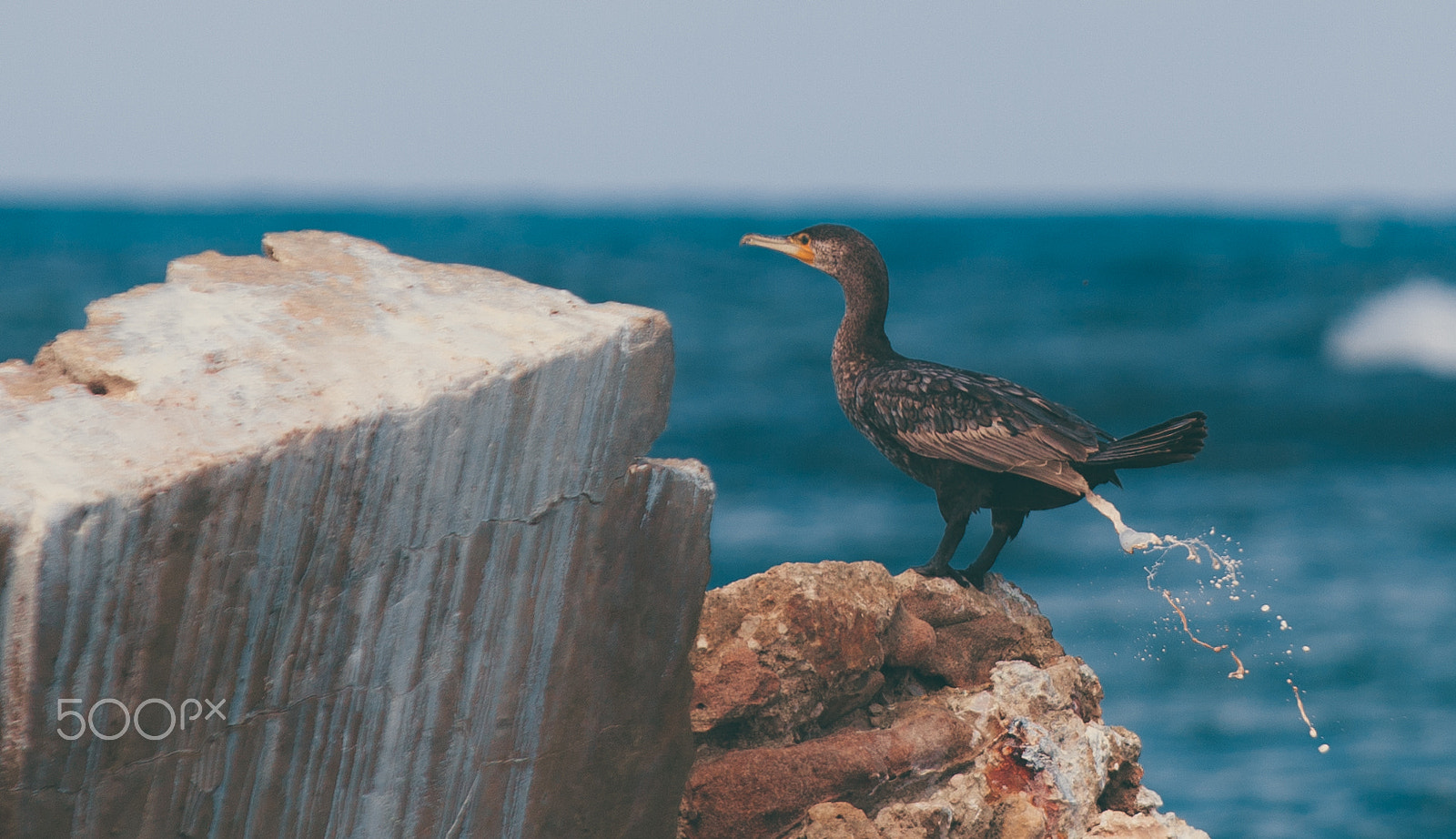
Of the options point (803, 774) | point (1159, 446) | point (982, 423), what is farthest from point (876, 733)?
point (1159, 446)

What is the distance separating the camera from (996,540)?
4680 mm

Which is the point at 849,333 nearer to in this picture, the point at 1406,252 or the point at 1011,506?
the point at 1011,506

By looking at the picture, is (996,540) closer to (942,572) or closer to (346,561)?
(942,572)

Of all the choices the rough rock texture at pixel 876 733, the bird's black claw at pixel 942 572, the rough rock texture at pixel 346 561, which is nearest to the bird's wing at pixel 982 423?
the bird's black claw at pixel 942 572

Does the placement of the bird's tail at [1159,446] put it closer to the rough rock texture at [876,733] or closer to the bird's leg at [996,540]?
the bird's leg at [996,540]

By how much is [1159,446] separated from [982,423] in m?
0.57

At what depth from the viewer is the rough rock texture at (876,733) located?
12.4 feet

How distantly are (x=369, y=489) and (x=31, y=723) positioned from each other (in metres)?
0.77

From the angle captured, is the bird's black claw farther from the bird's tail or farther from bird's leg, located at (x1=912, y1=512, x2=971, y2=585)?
the bird's tail

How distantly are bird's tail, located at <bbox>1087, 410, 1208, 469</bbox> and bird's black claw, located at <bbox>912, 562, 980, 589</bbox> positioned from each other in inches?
24.2

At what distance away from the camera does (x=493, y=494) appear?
10.2 ft

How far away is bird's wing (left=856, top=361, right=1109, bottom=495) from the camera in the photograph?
172 inches

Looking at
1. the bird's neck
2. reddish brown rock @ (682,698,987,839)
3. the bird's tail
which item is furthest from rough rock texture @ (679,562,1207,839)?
the bird's neck

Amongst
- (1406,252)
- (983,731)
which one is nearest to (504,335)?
(983,731)
